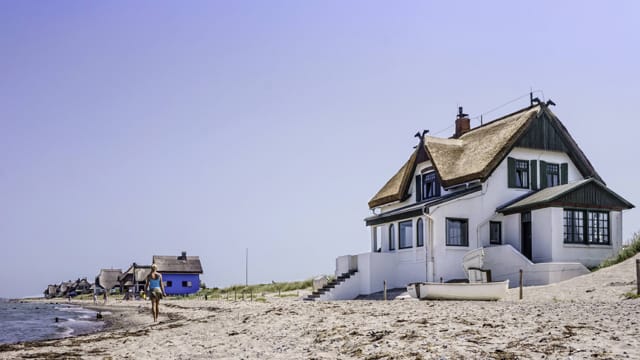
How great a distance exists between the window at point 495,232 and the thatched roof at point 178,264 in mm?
60991

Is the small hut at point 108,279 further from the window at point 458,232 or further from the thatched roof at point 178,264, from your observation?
the window at point 458,232

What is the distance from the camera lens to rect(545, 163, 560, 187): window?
32312mm

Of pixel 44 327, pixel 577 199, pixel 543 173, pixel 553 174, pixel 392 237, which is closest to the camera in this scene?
pixel 577 199

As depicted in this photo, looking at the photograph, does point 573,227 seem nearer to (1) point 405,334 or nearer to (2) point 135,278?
(1) point 405,334

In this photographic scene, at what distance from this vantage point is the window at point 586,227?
2842 centimetres

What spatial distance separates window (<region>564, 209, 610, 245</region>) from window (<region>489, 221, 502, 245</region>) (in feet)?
10.7

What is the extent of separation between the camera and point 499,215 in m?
30.6

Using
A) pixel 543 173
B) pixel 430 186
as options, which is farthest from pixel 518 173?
pixel 430 186

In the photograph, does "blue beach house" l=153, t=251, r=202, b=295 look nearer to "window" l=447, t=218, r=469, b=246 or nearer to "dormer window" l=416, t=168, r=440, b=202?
"dormer window" l=416, t=168, r=440, b=202

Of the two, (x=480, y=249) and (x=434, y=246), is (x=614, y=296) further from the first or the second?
(x=434, y=246)

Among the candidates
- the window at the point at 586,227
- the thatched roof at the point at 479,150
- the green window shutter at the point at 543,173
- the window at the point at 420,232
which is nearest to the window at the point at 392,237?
the window at the point at 420,232

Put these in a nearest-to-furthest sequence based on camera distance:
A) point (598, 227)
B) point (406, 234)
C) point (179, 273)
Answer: point (598, 227)
point (406, 234)
point (179, 273)

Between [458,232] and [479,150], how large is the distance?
4.37m

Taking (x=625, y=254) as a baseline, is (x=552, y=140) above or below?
above
